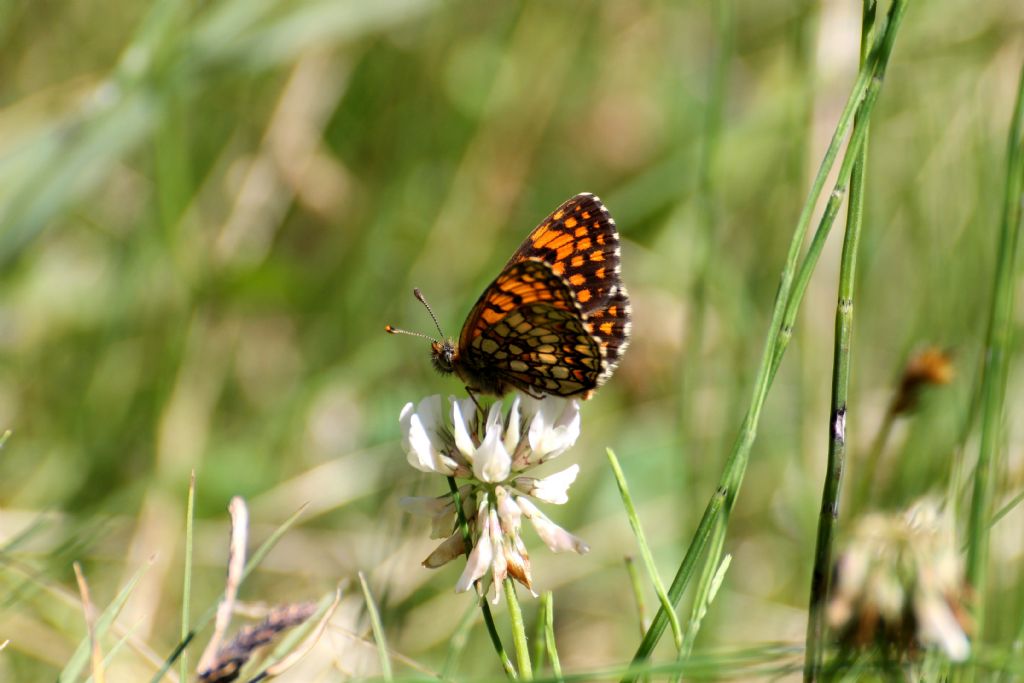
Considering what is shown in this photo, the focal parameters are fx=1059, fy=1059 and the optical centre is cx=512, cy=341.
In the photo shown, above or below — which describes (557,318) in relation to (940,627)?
above

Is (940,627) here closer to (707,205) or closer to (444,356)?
(444,356)

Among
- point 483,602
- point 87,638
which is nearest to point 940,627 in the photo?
point 483,602

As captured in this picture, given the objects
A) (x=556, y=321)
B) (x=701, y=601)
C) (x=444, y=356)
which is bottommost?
(x=701, y=601)

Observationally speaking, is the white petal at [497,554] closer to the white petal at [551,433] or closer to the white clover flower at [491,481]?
the white clover flower at [491,481]

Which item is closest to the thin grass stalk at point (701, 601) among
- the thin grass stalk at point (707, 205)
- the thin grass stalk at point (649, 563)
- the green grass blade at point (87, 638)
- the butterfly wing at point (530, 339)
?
the thin grass stalk at point (649, 563)

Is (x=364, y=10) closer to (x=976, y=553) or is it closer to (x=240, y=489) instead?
(x=240, y=489)
